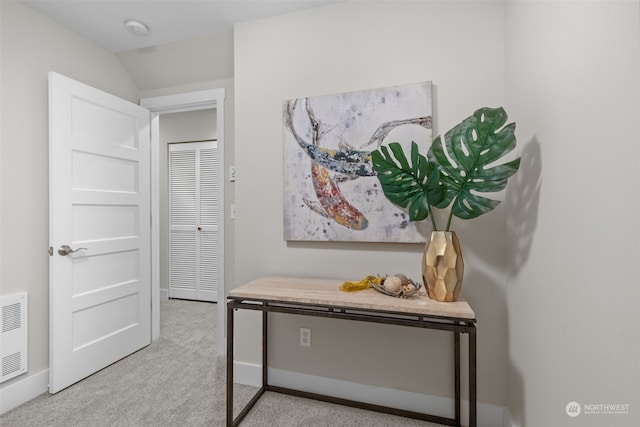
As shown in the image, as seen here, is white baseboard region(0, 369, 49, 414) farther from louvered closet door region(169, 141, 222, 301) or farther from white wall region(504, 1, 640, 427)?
white wall region(504, 1, 640, 427)

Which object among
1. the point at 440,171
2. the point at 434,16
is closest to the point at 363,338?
the point at 440,171

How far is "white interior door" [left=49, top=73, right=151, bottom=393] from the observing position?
77.1 inches

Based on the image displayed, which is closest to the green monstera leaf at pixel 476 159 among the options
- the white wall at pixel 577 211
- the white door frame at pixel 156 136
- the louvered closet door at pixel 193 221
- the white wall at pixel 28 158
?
the white wall at pixel 577 211

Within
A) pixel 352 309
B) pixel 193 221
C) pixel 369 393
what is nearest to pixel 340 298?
pixel 352 309

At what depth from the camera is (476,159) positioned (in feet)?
4.31

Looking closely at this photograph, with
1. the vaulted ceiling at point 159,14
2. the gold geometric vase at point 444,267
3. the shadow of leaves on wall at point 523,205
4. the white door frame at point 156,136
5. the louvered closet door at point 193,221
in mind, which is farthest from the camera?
the louvered closet door at point 193,221

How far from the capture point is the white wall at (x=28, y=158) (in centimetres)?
181

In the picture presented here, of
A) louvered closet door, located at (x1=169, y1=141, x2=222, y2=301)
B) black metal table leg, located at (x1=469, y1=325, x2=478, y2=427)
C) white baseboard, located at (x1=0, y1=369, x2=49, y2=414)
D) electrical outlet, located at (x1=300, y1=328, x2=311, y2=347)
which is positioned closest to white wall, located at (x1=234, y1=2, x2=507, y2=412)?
electrical outlet, located at (x1=300, y1=328, x2=311, y2=347)

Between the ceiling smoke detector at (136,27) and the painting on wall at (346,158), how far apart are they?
122cm

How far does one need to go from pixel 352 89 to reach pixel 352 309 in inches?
50.5

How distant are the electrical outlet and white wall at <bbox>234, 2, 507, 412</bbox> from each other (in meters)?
0.04

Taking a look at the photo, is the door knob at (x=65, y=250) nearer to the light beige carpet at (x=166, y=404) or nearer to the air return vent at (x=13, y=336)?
the air return vent at (x=13, y=336)

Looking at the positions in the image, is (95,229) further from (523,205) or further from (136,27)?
(523,205)

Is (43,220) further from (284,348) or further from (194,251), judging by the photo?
(194,251)
